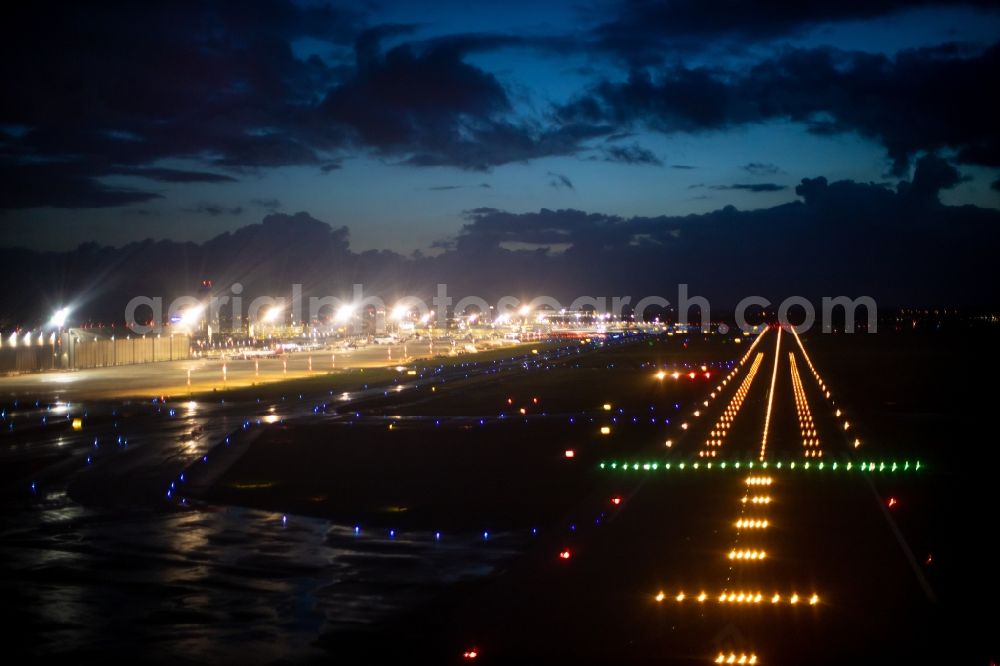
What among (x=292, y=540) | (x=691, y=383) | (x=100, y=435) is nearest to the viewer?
(x=292, y=540)

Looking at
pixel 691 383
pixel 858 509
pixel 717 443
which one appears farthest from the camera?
pixel 691 383

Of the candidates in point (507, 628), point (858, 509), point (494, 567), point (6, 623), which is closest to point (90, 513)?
point (6, 623)

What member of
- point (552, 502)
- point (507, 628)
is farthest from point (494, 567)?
point (552, 502)

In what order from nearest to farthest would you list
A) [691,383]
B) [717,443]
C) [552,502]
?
[552,502], [717,443], [691,383]

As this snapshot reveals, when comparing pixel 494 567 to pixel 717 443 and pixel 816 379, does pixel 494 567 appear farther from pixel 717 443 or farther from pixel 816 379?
pixel 816 379

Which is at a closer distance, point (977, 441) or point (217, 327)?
point (977, 441)

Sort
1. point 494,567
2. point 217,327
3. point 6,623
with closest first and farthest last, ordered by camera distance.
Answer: point 6,623 → point 494,567 → point 217,327

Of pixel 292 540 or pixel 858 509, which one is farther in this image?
pixel 858 509

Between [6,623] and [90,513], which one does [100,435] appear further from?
[6,623]
